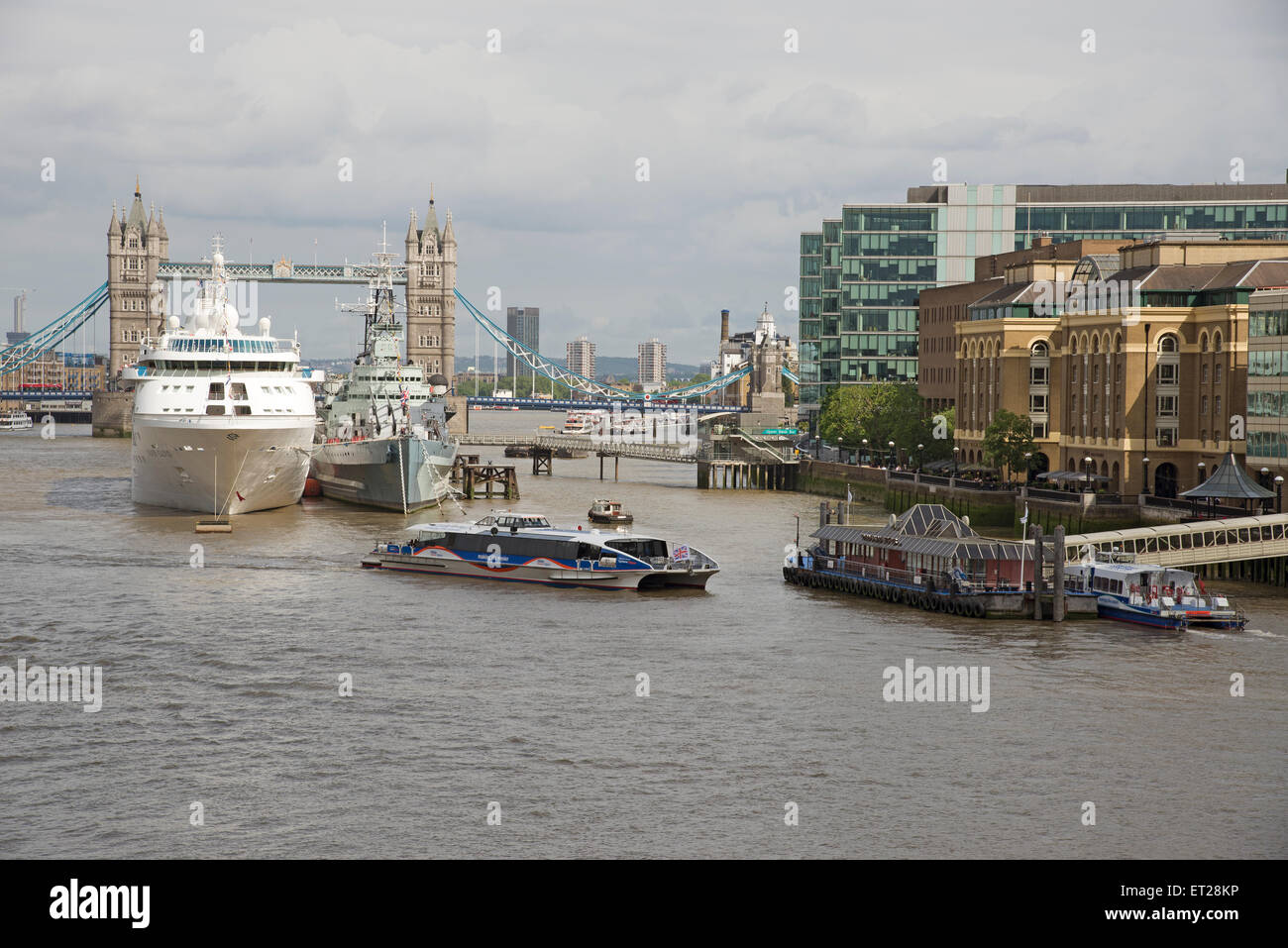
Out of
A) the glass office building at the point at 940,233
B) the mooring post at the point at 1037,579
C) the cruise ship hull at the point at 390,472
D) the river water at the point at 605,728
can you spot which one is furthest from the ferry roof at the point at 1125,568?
the glass office building at the point at 940,233

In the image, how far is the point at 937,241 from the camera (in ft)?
374

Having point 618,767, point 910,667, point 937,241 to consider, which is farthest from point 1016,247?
point 618,767

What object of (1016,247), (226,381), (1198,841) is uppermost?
(1016,247)

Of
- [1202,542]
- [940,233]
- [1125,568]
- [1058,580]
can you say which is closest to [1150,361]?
[1202,542]

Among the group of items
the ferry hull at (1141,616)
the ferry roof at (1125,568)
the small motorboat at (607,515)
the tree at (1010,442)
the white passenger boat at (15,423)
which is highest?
the tree at (1010,442)

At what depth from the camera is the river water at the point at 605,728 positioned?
21719mm

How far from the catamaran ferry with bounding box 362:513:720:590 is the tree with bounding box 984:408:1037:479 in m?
26.6

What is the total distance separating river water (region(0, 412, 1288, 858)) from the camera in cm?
2172

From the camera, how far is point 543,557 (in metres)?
47.1

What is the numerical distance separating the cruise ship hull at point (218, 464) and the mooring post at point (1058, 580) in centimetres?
3670

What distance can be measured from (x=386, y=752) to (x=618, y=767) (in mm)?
4023

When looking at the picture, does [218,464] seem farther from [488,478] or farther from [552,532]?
[552,532]

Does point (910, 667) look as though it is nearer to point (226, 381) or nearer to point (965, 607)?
point (965, 607)

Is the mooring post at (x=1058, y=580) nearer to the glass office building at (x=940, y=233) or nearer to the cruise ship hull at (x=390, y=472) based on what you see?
the cruise ship hull at (x=390, y=472)
